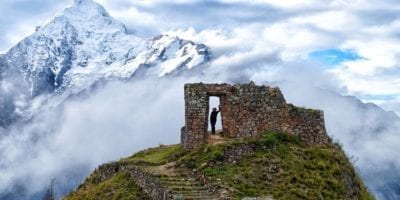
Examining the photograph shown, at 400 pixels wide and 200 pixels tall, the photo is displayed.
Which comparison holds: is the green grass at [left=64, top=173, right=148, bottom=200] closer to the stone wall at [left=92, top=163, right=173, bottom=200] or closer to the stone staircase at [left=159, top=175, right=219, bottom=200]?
the stone wall at [left=92, top=163, right=173, bottom=200]

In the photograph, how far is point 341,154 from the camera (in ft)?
127

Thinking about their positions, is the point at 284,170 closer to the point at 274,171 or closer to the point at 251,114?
the point at 274,171

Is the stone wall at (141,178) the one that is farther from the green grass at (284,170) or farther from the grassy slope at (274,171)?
the green grass at (284,170)

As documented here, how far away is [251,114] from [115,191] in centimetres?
865

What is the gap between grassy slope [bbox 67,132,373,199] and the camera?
32.6 meters

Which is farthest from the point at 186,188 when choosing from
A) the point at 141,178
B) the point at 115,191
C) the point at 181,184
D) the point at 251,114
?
the point at 251,114

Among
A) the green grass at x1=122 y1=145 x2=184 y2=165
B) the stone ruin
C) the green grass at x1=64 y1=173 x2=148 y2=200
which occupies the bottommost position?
the green grass at x1=64 y1=173 x2=148 y2=200

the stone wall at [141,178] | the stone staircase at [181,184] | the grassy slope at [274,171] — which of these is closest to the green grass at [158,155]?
the grassy slope at [274,171]

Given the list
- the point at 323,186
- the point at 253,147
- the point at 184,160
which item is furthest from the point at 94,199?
the point at 323,186

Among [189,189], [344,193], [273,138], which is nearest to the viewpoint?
[189,189]

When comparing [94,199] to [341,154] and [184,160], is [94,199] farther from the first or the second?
[341,154]

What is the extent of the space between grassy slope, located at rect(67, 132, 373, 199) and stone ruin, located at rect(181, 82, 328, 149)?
0.89m

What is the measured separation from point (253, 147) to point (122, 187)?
6439mm

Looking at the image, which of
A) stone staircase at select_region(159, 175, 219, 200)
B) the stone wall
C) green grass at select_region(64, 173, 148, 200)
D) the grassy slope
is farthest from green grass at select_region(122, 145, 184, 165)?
stone staircase at select_region(159, 175, 219, 200)
